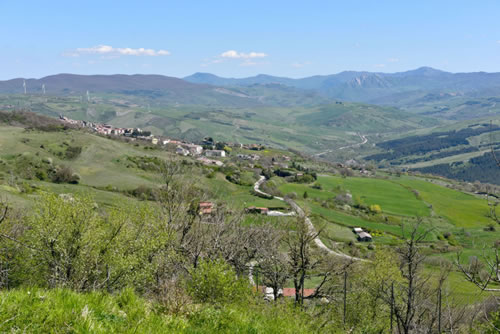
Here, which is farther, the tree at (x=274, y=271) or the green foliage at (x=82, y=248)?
the tree at (x=274, y=271)

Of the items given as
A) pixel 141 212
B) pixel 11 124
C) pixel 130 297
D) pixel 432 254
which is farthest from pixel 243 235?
pixel 11 124

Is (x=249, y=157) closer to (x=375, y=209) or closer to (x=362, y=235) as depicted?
(x=375, y=209)

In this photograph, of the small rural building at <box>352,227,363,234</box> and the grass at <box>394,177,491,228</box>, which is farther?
the grass at <box>394,177,491,228</box>

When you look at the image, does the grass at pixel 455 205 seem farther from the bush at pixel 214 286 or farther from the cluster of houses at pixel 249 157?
the bush at pixel 214 286

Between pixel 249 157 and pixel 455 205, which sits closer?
pixel 455 205

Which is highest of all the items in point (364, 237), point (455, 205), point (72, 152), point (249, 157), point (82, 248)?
point (82, 248)

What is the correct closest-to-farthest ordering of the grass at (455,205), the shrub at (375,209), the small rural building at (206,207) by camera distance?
1. the small rural building at (206,207)
2. the shrub at (375,209)
3. the grass at (455,205)

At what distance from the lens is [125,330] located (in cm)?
737

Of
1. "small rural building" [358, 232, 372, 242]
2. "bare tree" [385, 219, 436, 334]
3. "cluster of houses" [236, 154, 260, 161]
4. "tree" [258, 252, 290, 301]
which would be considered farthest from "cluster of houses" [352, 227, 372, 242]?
"cluster of houses" [236, 154, 260, 161]

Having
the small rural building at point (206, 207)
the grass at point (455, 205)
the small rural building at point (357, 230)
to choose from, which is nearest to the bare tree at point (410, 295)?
the small rural building at point (206, 207)

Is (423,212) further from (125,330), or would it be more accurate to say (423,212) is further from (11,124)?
(11,124)

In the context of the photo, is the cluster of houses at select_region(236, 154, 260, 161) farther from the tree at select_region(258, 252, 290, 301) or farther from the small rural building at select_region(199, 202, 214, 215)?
the tree at select_region(258, 252, 290, 301)

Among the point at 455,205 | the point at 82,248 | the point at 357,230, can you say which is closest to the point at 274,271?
the point at 82,248

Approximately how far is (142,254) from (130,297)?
13.6 metres
